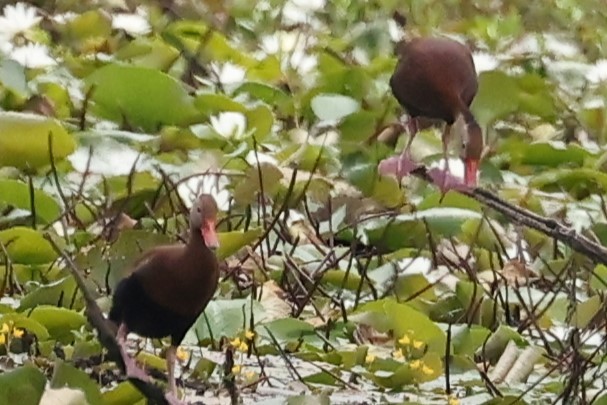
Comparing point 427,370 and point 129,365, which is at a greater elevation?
point 129,365

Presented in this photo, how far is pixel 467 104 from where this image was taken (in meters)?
1.47

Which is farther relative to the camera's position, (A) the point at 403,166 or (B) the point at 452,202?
(B) the point at 452,202

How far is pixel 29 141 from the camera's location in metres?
2.00

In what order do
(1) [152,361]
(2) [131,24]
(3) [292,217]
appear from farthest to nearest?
(2) [131,24]
(3) [292,217]
(1) [152,361]

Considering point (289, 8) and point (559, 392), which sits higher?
point (559, 392)

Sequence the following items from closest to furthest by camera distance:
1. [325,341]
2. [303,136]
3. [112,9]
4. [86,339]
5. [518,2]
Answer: [86,339]
[325,341]
[303,136]
[112,9]
[518,2]

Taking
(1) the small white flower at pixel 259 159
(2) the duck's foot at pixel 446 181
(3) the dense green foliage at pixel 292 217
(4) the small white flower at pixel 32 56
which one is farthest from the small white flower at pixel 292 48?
(2) the duck's foot at pixel 446 181

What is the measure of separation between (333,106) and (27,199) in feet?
2.24

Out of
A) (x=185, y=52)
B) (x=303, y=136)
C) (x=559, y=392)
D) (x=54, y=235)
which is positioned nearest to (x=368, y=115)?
(x=303, y=136)

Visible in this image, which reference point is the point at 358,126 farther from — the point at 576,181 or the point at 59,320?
the point at 59,320

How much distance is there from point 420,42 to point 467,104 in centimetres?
7

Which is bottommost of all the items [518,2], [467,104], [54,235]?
[518,2]

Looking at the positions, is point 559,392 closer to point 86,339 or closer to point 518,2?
point 86,339

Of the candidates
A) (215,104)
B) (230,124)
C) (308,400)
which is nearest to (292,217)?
A: (230,124)
